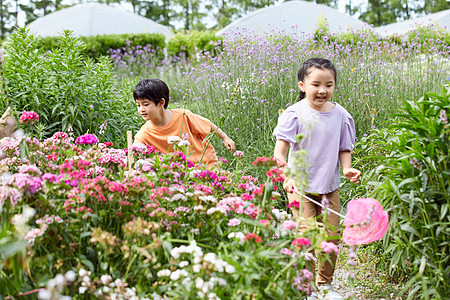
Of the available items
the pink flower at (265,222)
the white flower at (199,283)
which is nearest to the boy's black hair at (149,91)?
the pink flower at (265,222)

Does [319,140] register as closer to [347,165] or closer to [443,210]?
[347,165]

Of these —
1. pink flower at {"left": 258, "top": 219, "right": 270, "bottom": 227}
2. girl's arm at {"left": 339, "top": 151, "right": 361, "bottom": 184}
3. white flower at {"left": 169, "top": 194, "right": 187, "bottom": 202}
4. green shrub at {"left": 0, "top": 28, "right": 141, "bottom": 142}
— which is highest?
green shrub at {"left": 0, "top": 28, "right": 141, "bottom": 142}

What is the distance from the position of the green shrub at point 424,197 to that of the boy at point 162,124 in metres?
1.36

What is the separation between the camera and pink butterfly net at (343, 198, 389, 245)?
1965mm

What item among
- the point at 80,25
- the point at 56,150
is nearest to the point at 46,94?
the point at 56,150

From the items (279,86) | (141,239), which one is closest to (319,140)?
(141,239)

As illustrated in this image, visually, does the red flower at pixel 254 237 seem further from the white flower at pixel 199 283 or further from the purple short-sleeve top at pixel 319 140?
the purple short-sleeve top at pixel 319 140

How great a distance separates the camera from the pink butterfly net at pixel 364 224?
1965mm

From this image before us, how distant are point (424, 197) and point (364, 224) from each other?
49cm

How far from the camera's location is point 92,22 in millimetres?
17297

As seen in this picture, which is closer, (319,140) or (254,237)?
(254,237)

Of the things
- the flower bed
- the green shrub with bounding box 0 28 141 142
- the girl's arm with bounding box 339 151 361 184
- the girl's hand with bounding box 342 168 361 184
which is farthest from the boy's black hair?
the girl's hand with bounding box 342 168 361 184

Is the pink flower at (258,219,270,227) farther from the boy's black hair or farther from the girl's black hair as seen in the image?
the boy's black hair

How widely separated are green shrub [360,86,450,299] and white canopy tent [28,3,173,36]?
15.6 meters
